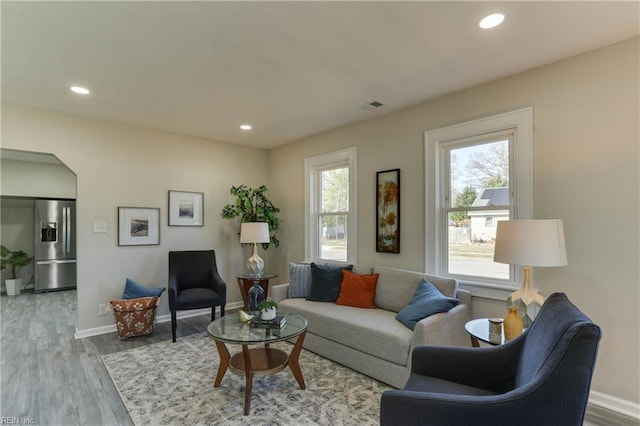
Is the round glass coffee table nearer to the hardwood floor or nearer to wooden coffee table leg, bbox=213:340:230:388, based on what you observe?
wooden coffee table leg, bbox=213:340:230:388

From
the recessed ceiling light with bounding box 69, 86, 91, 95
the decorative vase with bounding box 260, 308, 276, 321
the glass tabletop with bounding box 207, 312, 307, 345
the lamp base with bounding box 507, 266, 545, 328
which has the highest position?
the recessed ceiling light with bounding box 69, 86, 91, 95

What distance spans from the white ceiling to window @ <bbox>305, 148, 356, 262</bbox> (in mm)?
1022

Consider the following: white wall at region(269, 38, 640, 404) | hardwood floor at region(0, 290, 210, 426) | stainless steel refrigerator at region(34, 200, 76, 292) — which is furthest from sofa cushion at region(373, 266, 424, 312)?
stainless steel refrigerator at region(34, 200, 76, 292)

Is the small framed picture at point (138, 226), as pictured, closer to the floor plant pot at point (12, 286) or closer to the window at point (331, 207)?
the window at point (331, 207)

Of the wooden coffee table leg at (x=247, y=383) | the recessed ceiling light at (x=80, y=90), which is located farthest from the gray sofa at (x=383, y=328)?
the recessed ceiling light at (x=80, y=90)

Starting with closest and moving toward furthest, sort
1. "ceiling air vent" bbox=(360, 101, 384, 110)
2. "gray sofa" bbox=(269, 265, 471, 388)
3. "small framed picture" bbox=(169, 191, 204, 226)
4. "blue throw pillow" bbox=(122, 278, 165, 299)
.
→ "gray sofa" bbox=(269, 265, 471, 388) → "ceiling air vent" bbox=(360, 101, 384, 110) → "blue throw pillow" bbox=(122, 278, 165, 299) → "small framed picture" bbox=(169, 191, 204, 226)

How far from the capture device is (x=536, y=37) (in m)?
2.21

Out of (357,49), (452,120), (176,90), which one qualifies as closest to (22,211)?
(176,90)

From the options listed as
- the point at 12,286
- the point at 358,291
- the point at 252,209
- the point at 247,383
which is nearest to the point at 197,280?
the point at 252,209

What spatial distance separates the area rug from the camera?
2154 millimetres

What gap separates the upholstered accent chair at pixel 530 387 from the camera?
45.7 inches

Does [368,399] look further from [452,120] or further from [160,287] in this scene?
[160,287]

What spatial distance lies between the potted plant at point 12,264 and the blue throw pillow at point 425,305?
7.22 meters

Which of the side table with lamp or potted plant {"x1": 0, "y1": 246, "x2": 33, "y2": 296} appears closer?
the side table with lamp
